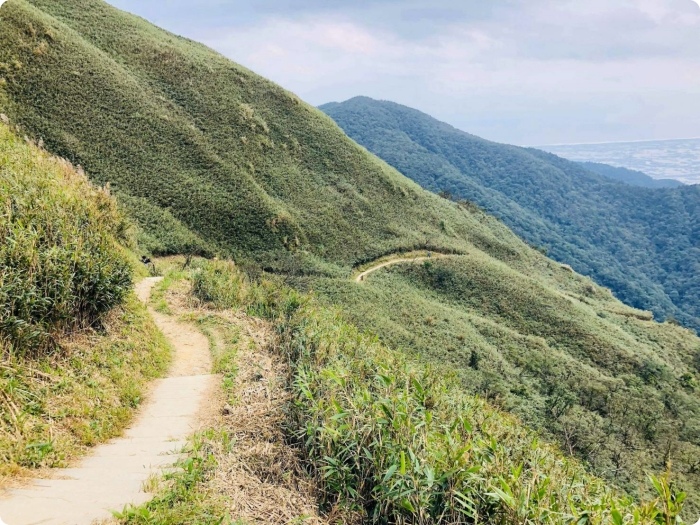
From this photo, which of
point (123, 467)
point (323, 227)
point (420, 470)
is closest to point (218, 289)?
point (123, 467)

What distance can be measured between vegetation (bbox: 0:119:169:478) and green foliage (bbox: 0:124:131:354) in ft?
0.06

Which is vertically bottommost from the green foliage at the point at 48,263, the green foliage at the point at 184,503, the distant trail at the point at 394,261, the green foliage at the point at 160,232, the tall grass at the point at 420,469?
the distant trail at the point at 394,261

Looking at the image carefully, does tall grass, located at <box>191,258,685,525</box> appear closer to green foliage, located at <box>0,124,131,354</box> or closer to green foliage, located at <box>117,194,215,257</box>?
green foliage, located at <box>0,124,131,354</box>

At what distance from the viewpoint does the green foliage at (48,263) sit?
644cm

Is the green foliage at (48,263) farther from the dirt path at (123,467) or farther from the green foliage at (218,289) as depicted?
the green foliage at (218,289)

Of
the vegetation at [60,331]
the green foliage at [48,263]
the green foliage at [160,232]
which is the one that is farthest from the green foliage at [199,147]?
the vegetation at [60,331]

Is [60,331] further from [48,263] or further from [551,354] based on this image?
[551,354]

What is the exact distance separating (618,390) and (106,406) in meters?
46.5

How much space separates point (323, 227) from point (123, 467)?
47.6 metres

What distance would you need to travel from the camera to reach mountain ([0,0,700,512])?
35406 mm

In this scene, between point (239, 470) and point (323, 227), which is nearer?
point (239, 470)

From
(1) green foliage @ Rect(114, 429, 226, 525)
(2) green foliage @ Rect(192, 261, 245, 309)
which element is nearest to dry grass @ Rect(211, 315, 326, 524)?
(1) green foliage @ Rect(114, 429, 226, 525)

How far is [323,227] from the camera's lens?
171 feet

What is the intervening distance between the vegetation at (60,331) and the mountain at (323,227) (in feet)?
67.4
